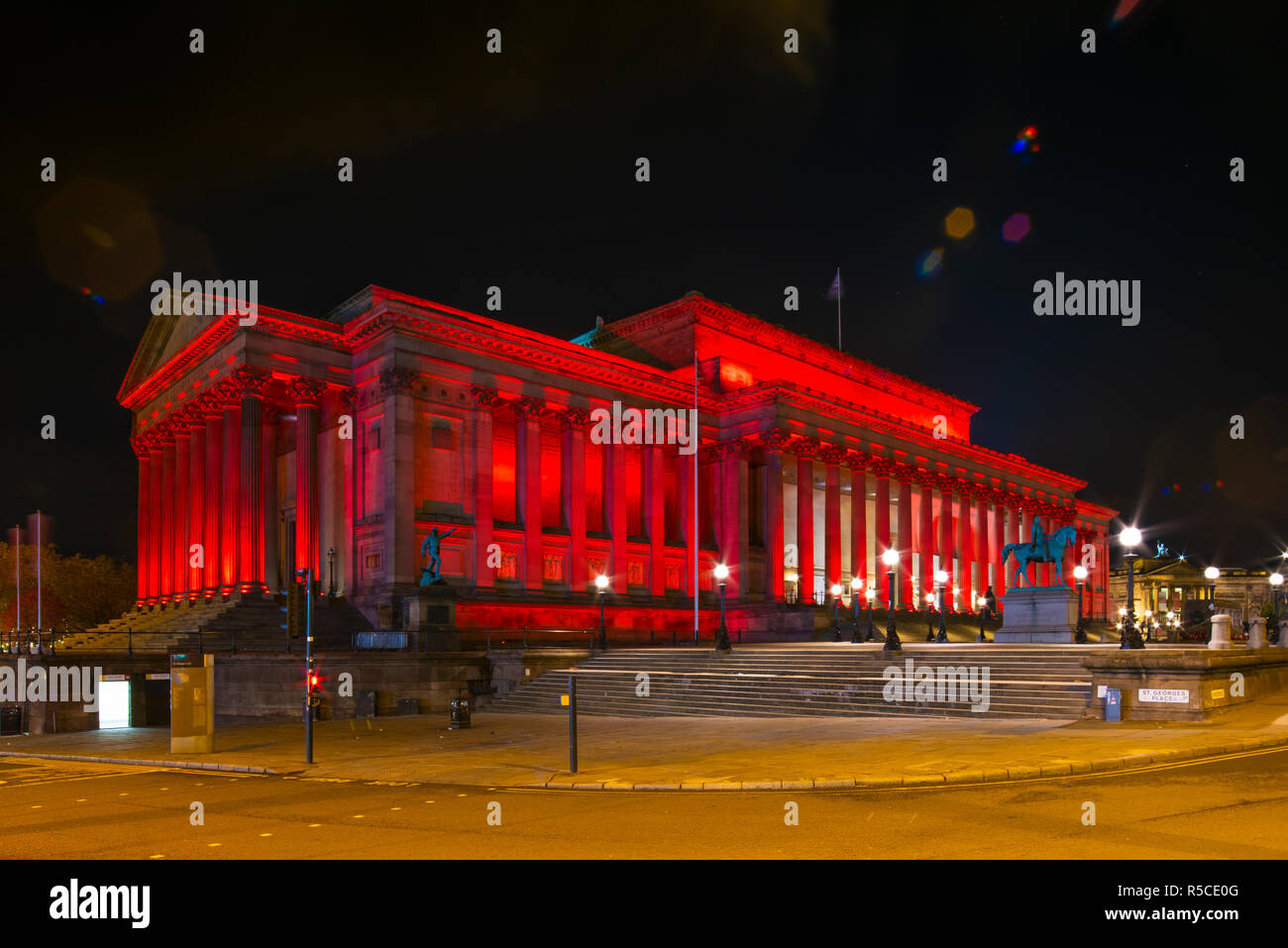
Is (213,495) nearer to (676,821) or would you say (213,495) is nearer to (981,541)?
(676,821)

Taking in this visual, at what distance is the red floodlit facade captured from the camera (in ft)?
159

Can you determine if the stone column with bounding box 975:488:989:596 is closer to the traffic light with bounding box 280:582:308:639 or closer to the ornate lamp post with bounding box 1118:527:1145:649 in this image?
the ornate lamp post with bounding box 1118:527:1145:649

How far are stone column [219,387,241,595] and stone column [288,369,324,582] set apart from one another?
2.86m

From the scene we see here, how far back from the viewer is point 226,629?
42000mm

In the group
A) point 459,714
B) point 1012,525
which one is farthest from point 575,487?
point 1012,525

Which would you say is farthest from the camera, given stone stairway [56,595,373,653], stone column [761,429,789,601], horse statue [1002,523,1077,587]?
stone column [761,429,789,601]

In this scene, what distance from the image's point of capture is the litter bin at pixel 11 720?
3072 centimetres

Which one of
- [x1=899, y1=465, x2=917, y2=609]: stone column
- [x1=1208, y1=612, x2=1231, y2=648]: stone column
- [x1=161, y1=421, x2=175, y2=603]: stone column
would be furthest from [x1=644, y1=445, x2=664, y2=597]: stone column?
[x1=1208, y1=612, x2=1231, y2=648]: stone column

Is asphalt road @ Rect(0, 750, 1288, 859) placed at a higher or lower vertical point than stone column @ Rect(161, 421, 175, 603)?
lower

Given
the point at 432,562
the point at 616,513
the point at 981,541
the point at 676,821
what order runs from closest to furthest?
1. the point at 676,821
2. the point at 432,562
3. the point at 616,513
4. the point at 981,541

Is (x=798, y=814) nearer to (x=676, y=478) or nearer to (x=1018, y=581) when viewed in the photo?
(x=1018, y=581)

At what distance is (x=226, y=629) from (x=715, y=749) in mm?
28328

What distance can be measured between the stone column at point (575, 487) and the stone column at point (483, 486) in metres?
5.40

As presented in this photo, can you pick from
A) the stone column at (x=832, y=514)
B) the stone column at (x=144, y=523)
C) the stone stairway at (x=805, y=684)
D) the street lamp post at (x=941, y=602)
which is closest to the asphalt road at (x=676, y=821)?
the stone stairway at (x=805, y=684)
